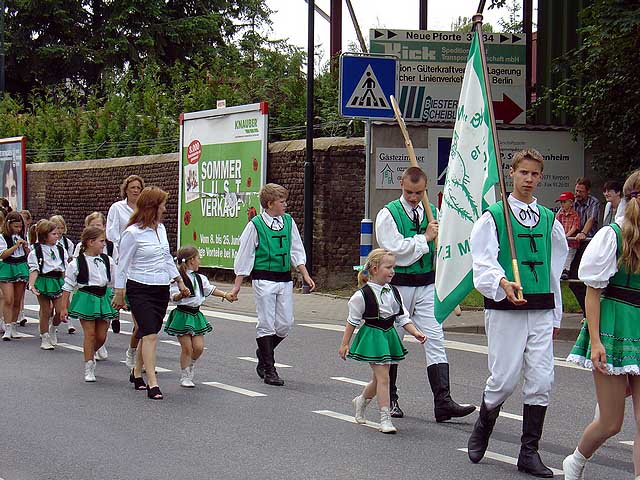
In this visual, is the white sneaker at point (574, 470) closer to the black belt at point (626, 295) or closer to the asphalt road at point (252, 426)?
the asphalt road at point (252, 426)

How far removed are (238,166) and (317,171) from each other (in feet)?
7.64

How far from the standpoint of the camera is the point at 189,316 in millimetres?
10508

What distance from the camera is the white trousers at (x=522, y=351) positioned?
693 cm

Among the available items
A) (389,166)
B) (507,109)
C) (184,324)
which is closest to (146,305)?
(184,324)

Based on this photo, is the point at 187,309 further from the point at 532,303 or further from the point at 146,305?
the point at 532,303

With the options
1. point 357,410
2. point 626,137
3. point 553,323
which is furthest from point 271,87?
point 553,323

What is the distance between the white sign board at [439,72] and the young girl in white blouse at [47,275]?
8.74 meters

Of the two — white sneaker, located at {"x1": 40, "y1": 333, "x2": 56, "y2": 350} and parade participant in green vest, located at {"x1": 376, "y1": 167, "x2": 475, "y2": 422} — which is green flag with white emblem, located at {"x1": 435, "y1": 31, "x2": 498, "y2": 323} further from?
white sneaker, located at {"x1": 40, "y1": 333, "x2": 56, "y2": 350}

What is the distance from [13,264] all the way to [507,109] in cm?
1015

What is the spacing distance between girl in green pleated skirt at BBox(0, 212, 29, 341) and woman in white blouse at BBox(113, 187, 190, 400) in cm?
A: 503

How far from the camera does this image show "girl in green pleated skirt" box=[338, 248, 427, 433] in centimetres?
834

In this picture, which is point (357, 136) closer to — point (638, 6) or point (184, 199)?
point (184, 199)

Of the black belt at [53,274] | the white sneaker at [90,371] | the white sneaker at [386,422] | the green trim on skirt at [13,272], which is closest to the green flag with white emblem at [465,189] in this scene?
the white sneaker at [386,422]

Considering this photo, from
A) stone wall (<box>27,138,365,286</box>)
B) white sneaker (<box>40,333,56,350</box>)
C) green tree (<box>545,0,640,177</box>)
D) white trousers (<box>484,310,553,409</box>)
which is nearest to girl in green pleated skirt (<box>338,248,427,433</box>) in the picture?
white trousers (<box>484,310,553,409</box>)
